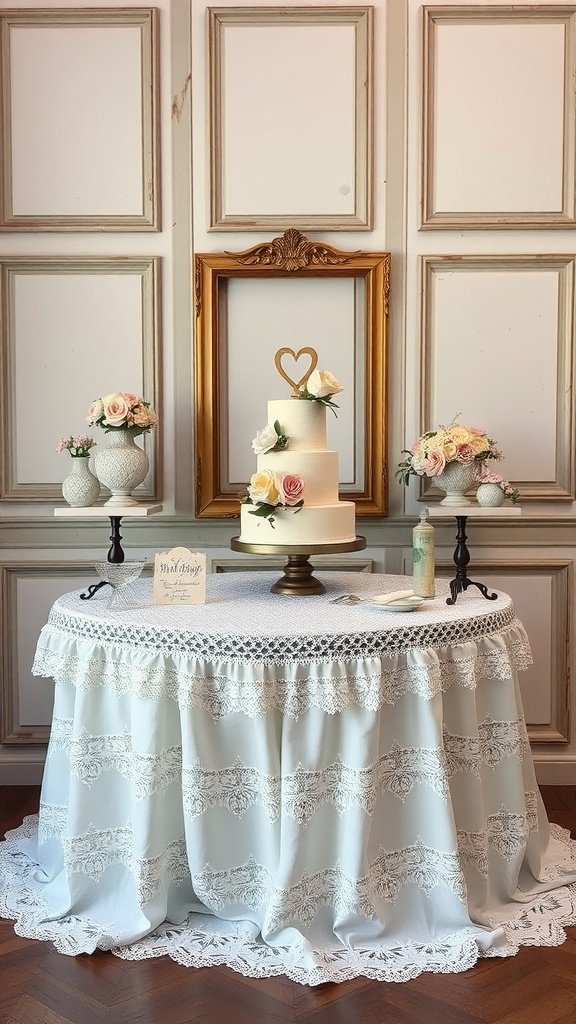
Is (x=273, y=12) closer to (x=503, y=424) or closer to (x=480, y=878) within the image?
(x=503, y=424)

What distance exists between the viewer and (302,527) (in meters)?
2.87

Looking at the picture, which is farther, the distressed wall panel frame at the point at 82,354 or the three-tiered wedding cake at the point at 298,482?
the distressed wall panel frame at the point at 82,354

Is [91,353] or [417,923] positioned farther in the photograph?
[91,353]

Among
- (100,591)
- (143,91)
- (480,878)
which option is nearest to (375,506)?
(100,591)

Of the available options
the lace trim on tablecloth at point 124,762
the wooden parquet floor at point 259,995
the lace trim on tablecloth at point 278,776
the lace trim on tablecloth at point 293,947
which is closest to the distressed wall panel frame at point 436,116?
the lace trim on tablecloth at point 278,776

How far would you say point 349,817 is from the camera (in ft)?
8.14

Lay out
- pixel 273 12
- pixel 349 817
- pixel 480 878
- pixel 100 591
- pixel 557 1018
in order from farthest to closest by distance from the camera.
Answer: pixel 273 12
pixel 100 591
pixel 480 878
pixel 349 817
pixel 557 1018

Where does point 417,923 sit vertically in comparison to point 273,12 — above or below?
below

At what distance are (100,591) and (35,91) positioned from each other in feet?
6.56

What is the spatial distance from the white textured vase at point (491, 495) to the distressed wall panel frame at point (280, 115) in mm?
1137

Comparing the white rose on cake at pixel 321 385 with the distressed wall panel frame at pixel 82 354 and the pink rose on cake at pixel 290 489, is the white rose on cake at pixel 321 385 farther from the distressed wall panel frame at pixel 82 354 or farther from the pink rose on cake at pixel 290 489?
the distressed wall panel frame at pixel 82 354

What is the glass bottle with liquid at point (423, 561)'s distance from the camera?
2.88 metres

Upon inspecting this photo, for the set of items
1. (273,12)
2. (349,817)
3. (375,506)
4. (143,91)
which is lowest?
(349,817)

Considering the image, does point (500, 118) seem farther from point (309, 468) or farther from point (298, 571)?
point (298, 571)
